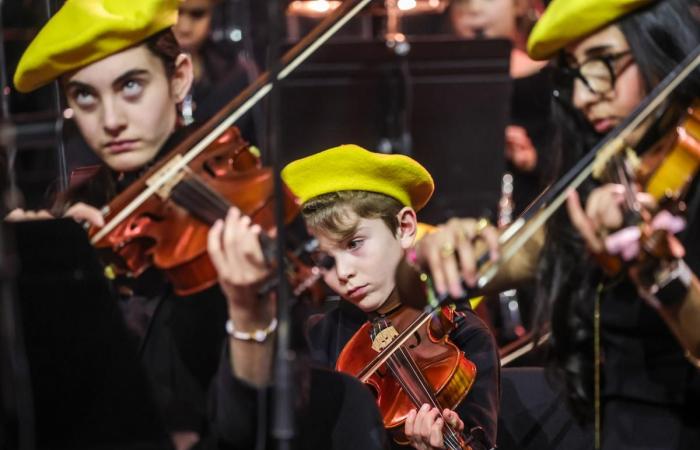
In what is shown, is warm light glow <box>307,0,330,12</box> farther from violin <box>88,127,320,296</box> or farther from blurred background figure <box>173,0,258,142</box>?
violin <box>88,127,320,296</box>

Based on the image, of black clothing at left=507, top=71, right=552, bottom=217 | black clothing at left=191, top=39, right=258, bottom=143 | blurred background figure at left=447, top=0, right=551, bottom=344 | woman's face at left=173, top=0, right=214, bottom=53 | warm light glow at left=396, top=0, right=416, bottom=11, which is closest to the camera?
black clothing at left=191, top=39, right=258, bottom=143

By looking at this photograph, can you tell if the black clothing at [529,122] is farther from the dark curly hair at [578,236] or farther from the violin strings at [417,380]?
the violin strings at [417,380]

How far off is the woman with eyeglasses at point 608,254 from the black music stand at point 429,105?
1.08 m

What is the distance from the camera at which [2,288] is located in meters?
1.81

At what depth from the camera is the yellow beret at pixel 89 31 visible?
1936 mm

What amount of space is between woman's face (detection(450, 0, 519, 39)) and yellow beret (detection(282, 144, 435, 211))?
5.18 ft

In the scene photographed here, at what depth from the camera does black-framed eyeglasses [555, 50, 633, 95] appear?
1.90 meters

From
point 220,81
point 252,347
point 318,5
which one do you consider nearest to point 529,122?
point 318,5

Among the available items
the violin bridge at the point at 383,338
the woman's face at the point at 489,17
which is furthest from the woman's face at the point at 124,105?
the woman's face at the point at 489,17

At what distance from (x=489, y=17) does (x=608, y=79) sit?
160cm

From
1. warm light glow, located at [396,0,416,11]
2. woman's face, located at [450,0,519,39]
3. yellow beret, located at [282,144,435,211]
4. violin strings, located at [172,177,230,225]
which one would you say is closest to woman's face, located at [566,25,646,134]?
yellow beret, located at [282,144,435,211]

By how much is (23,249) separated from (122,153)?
0.26 metres

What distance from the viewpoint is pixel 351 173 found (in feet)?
6.41

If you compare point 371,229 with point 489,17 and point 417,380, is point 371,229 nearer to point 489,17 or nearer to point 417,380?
point 417,380
